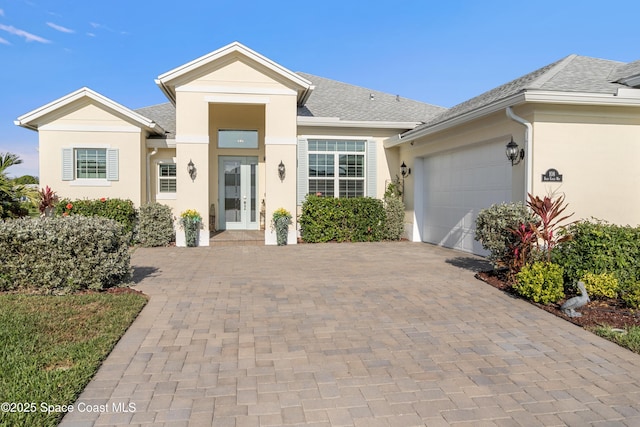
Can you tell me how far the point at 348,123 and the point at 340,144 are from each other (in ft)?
2.74

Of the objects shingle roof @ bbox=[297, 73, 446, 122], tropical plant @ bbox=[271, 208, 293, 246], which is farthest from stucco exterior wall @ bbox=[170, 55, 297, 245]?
shingle roof @ bbox=[297, 73, 446, 122]

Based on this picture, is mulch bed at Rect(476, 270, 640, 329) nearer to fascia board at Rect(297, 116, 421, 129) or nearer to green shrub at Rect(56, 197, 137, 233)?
fascia board at Rect(297, 116, 421, 129)

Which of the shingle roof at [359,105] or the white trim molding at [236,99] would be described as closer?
the white trim molding at [236,99]

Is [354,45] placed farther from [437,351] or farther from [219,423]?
[219,423]

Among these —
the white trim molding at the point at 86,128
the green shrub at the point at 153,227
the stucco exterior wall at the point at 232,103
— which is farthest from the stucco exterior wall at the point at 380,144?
the white trim molding at the point at 86,128

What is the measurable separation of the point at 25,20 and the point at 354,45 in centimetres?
1035

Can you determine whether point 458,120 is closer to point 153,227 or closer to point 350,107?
point 350,107

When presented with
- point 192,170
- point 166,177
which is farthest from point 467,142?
point 166,177

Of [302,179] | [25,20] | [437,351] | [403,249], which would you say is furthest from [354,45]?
[437,351]

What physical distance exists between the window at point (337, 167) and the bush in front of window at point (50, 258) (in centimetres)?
878

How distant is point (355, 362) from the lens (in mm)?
4062

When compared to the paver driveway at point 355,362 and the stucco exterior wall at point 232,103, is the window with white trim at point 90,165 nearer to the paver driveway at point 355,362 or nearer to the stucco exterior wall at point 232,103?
the stucco exterior wall at point 232,103

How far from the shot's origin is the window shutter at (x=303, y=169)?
47.3 ft

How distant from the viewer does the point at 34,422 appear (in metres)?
2.91
